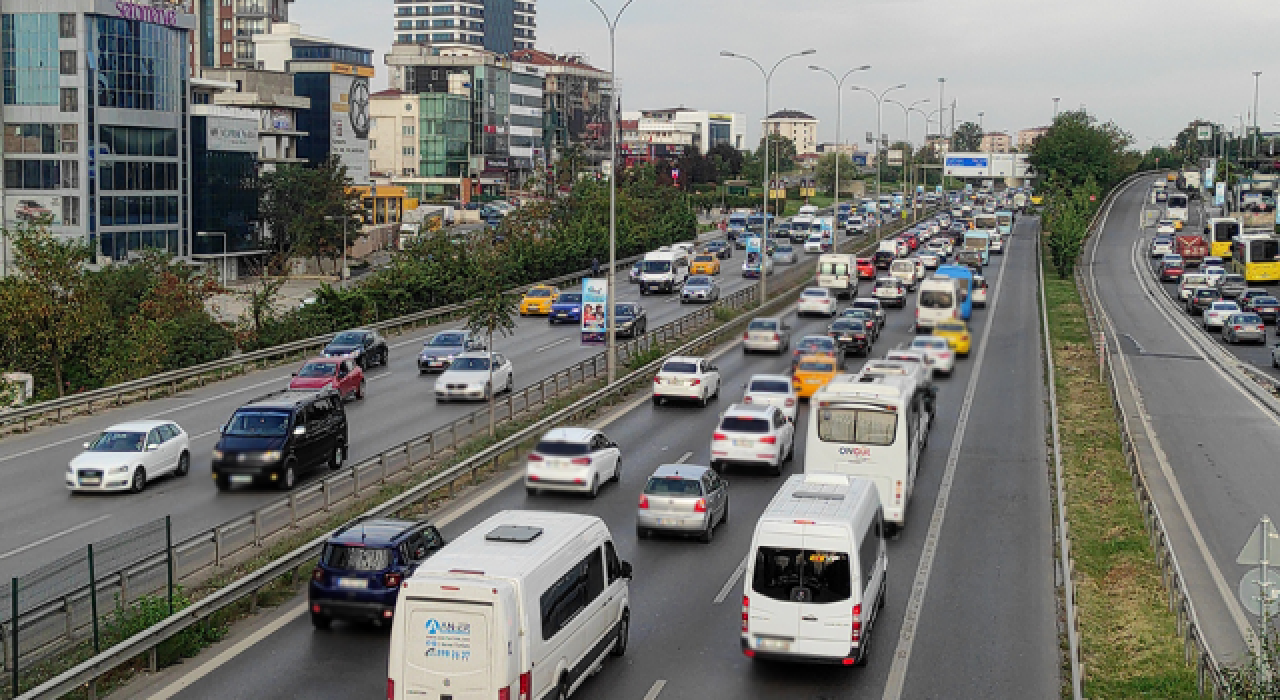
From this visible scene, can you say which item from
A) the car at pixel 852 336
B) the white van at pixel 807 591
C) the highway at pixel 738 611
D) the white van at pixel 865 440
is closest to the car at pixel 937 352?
the car at pixel 852 336

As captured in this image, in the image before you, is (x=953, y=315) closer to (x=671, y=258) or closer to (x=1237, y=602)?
(x=671, y=258)

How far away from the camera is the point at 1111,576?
22.0 metres

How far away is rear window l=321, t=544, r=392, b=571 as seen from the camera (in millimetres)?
18500

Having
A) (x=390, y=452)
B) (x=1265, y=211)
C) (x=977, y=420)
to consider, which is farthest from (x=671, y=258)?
(x=1265, y=211)

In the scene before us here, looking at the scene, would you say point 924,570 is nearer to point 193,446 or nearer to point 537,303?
point 193,446

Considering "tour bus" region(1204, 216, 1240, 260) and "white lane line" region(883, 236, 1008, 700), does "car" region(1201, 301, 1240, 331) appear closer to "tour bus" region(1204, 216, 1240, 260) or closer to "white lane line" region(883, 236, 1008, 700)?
"white lane line" region(883, 236, 1008, 700)

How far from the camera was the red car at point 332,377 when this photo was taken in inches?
1502

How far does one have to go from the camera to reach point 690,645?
1836 cm

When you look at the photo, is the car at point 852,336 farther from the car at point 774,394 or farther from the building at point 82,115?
the building at point 82,115

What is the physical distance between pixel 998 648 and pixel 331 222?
92.4 metres

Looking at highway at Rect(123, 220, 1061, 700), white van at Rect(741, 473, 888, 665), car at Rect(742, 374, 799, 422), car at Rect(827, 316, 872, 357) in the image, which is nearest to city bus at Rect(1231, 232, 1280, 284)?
car at Rect(827, 316, 872, 357)

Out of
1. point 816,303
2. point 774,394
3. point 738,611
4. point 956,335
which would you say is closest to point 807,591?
point 738,611

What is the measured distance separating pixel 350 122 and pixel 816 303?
87.4 meters

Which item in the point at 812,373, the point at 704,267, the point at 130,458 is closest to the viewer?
the point at 130,458
